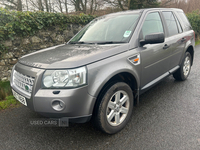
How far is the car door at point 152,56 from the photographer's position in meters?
2.61

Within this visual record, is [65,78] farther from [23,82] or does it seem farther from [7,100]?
[7,100]

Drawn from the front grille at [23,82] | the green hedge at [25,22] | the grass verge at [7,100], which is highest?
the green hedge at [25,22]

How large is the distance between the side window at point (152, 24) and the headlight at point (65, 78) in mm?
1472

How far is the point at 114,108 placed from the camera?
7.27 ft

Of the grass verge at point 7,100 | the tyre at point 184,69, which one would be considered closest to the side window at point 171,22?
the tyre at point 184,69

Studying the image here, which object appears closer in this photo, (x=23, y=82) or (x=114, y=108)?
(x=23, y=82)

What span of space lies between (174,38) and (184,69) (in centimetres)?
118

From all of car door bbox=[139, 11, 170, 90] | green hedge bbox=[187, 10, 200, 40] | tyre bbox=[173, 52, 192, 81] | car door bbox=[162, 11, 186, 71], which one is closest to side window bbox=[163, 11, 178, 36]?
car door bbox=[162, 11, 186, 71]

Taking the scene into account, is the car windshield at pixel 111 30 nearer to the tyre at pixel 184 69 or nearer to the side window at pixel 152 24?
the side window at pixel 152 24

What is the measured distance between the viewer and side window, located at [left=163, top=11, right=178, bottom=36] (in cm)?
339

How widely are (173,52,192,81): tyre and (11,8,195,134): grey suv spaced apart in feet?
2.41

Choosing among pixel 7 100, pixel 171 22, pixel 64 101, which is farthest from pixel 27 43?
pixel 171 22

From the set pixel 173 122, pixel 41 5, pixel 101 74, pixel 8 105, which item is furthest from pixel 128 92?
pixel 41 5

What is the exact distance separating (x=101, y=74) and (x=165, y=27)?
7.11ft
